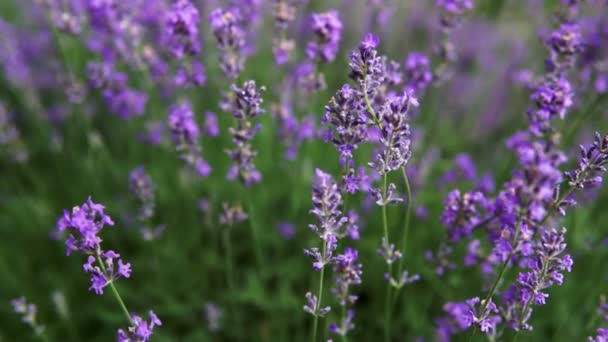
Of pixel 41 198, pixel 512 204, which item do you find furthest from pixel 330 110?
pixel 41 198

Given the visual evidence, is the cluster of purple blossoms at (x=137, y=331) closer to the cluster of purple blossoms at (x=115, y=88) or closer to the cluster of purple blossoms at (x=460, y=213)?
the cluster of purple blossoms at (x=460, y=213)

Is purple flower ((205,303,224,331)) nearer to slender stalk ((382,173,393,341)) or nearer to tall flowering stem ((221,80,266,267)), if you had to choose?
tall flowering stem ((221,80,266,267))

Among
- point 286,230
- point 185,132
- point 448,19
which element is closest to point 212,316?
point 286,230

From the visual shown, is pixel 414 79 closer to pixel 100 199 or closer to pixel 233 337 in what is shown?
pixel 233 337

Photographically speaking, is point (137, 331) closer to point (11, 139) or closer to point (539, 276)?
Answer: point (539, 276)

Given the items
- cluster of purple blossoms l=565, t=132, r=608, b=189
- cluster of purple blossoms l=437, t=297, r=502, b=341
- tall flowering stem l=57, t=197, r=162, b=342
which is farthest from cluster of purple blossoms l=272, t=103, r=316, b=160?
cluster of purple blossoms l=565, t=132, r=608, b=189

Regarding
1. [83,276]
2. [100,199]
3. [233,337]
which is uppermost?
[100,199]

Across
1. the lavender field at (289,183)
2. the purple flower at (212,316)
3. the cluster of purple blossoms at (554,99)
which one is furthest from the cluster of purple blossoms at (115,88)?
the cluster of purple blossoms at (554,99)
